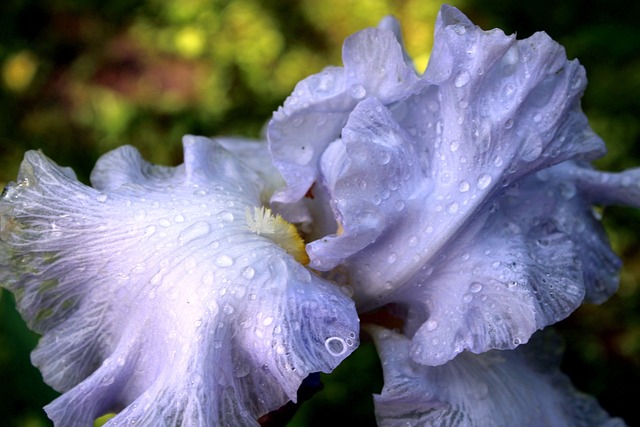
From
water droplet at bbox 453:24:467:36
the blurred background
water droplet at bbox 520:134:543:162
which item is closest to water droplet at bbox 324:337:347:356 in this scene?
water droplet at bbox 520:134:543:162

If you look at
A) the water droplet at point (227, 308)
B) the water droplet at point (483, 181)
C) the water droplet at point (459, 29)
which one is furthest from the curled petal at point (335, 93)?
the water droplet at point (227, 308)

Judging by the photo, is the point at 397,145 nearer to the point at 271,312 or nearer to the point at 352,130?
the point at 352,130

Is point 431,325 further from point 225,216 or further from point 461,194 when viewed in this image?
point 225,216

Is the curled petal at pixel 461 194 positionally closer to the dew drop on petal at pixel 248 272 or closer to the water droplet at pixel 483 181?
the water droplet at pixel 483 181

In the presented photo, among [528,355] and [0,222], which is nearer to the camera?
[0,222]

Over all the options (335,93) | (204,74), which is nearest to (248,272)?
(335,93)

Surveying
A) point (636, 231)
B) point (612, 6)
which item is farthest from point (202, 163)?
point (636, 231)
